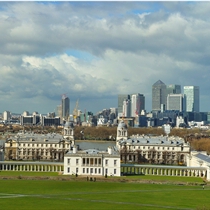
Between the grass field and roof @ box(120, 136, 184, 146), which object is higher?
roof @ box(120, 136, 184, 146)

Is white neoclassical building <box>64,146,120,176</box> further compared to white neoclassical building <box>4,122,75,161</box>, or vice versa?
white neoclassical building <box>4,122,75,161</box>

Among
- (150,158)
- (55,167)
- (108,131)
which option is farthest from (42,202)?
(108,131)

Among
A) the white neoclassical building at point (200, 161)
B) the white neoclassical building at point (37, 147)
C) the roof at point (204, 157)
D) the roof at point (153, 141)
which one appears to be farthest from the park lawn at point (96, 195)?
the roof at point (153, 141)

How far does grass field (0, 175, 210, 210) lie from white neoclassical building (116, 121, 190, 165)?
36.3 meters

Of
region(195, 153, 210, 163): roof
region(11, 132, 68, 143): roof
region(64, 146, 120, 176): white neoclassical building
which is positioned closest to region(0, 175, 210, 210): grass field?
Result: region(64, 146, 120, 176): white neoclassical building

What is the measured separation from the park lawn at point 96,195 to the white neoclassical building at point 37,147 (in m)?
39.3

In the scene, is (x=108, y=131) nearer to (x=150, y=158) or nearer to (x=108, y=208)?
(x=150, y=158)

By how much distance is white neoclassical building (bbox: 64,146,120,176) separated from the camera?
233 ft

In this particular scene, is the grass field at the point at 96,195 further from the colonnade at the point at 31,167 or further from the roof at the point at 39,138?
the roof at the point at 39,138

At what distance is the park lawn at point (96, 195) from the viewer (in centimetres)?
4419

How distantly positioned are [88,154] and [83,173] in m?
2.52

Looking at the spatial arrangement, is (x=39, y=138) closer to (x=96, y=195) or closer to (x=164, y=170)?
(x=164, y=170)

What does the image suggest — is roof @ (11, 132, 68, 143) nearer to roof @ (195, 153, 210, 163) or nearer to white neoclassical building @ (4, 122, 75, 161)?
white neoclassical building @ (4, 122, 75, 161)

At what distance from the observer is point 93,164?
7125cm
